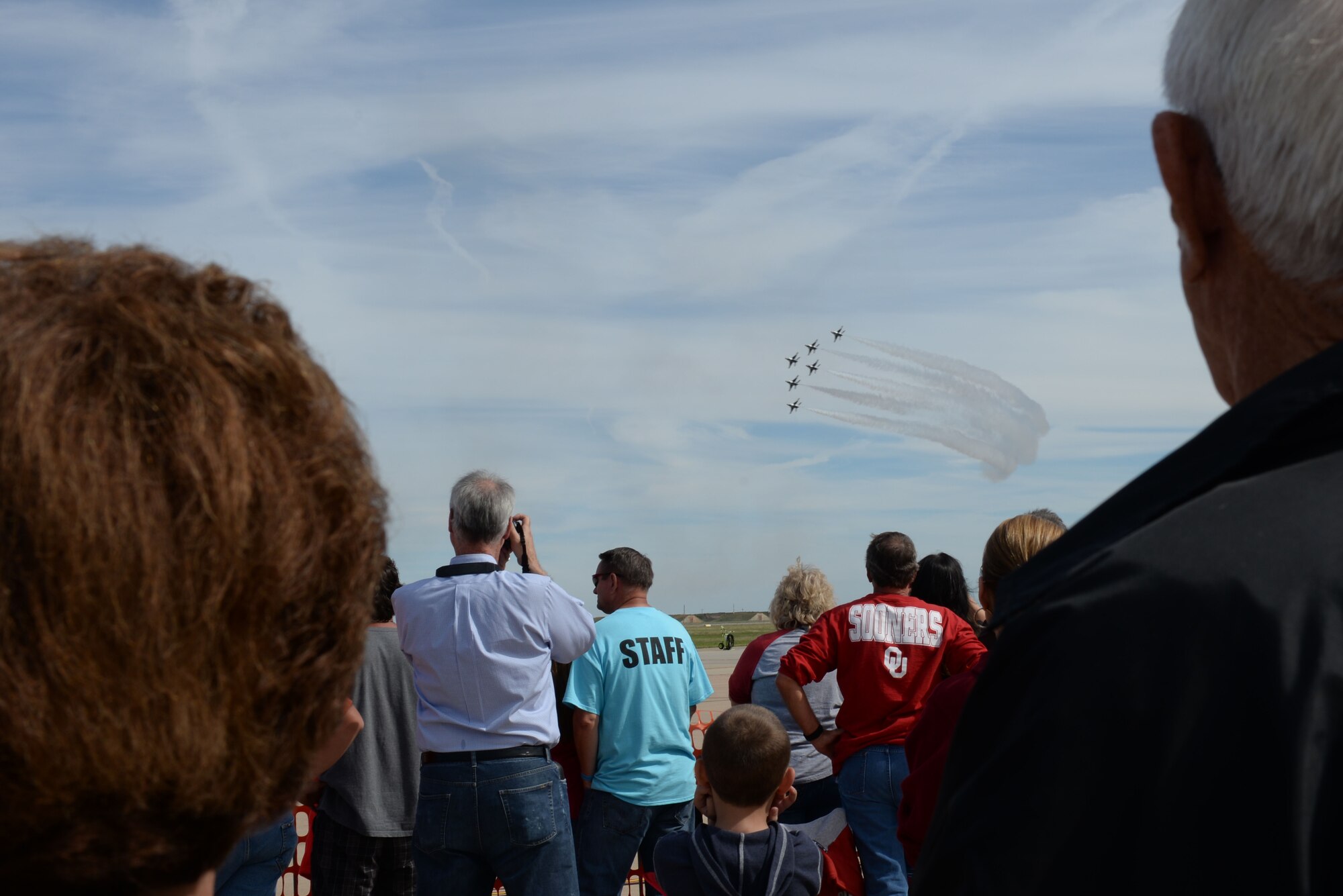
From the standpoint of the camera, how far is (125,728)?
1.04 metres

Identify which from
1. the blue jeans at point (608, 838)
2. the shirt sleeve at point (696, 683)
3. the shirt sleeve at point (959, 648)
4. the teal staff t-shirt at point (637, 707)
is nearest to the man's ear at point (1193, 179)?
the shirt sleeve at point (959, 648)

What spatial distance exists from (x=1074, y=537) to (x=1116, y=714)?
0.25 m

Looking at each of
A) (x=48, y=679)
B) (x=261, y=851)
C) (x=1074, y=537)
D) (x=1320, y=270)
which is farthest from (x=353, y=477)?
(x=261, y=851)

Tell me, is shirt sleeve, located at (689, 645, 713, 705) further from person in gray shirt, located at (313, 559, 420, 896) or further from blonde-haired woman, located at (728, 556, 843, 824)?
person in gray shirt, located at (313, 559, 420, 896)

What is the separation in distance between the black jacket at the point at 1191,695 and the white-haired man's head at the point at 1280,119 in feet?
0.65

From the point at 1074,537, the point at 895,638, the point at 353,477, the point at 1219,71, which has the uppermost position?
the point at 1219,71

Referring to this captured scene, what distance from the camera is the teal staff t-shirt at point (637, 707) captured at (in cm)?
677

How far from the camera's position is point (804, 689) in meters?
7.14

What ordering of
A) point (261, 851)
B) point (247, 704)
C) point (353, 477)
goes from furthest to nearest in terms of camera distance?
point (261, 851) < point (353, 477) < point (247, 704)

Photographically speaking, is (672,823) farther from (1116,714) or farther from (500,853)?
(1116,714)

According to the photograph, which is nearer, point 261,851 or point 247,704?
point 247,704

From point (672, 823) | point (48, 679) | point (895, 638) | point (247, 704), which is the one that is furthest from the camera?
point (672, 823)

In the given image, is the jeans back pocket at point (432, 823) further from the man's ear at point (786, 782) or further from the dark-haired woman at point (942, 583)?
the dark-haired woman at point (942, 583)

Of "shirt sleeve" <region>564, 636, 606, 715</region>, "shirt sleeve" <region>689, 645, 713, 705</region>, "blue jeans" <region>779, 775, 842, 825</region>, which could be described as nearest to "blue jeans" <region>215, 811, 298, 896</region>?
"shirt sleeve" <region>564, 636, 606, 715</region>
